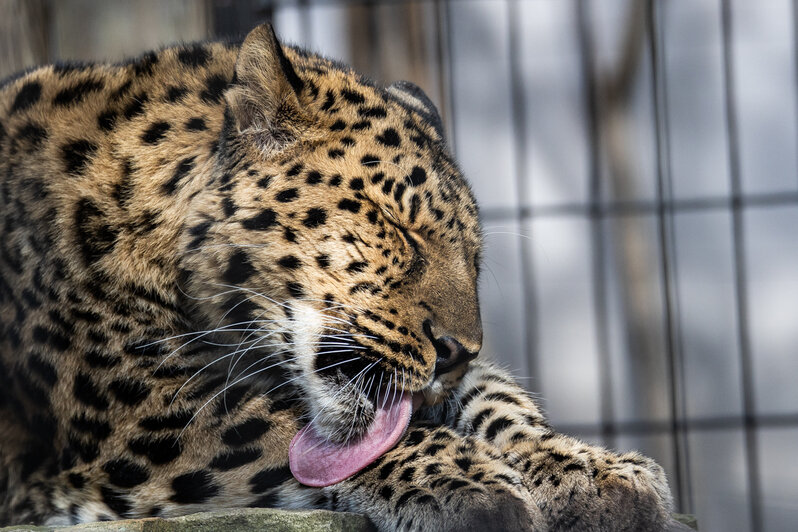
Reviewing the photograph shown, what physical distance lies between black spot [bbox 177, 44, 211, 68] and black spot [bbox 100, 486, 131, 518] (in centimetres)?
137

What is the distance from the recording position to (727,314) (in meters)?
7.61

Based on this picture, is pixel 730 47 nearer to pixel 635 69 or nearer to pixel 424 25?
pixel 635 69

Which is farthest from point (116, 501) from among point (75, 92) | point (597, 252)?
point (597, 252)

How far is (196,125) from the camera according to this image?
9.52 feet

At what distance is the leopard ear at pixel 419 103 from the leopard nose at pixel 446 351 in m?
0.98

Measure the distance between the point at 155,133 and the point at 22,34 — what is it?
288cm

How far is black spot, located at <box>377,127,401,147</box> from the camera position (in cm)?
290

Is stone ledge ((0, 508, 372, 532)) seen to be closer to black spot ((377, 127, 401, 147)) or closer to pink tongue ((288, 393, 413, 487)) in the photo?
pink tongue ((288, 393, 413, 487))

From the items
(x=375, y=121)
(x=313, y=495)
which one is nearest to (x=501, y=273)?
(x=375, y=121)

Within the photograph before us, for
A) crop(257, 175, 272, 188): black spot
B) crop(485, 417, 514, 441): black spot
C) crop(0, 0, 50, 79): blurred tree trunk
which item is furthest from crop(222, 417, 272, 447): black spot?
crop(0, 0, 50, 79): blurred tree trunk

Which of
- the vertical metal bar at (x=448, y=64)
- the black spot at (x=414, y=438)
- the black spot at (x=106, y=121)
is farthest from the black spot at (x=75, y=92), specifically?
the vertical metal bar at (x=448, y=64)

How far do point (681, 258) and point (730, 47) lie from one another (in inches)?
90.4

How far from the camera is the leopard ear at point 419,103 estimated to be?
3.33 metres

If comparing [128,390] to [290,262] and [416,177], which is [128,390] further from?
[416,177]
